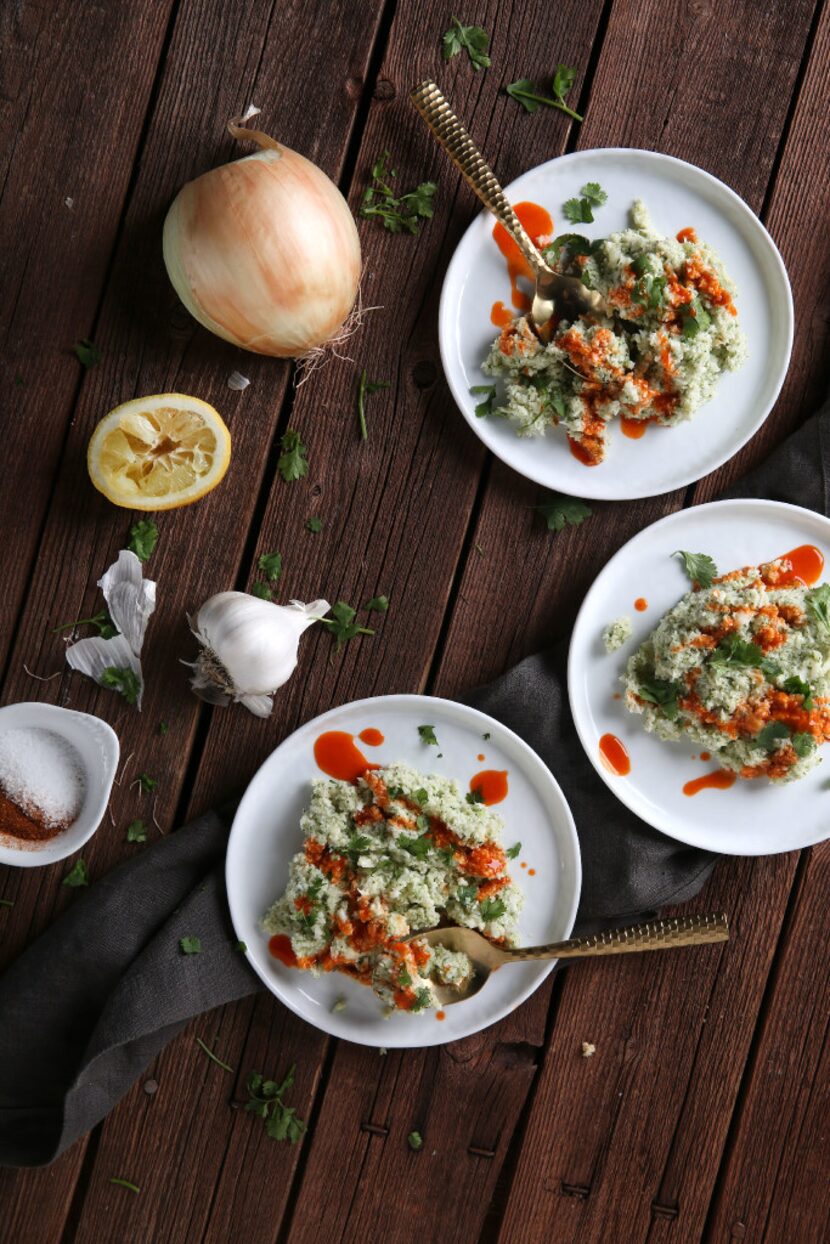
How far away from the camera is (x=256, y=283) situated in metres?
2.00

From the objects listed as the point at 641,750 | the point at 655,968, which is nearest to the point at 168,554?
the point at 641,750

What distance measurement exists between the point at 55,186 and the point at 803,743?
205cm

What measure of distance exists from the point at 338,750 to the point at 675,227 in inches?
54.6

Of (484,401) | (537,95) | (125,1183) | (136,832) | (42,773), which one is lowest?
(125,1183)

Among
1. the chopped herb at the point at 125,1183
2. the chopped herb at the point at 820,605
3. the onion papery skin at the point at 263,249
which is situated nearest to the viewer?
the onion papery skin at the point at 263,249

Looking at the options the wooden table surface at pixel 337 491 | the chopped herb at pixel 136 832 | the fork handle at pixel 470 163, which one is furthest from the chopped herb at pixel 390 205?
the chopped herb at pixel 136 832

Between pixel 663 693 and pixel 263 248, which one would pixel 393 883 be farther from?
pixel 263 248

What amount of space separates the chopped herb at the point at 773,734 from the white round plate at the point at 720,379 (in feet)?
1.84

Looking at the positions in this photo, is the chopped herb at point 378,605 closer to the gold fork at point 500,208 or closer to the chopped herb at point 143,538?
the chopped herb at point 143,538

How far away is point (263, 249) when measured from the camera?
198 cm

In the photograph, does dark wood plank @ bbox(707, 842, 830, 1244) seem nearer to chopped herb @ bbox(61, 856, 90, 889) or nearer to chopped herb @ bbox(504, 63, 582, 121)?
chopped herb @ bbox(61, 856, 90, 889)

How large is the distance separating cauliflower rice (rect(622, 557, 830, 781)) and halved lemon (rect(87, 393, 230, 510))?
40.7 inches

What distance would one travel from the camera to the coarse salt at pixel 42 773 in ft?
7.13

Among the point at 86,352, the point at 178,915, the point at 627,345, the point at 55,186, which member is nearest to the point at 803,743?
the point at 627,345
